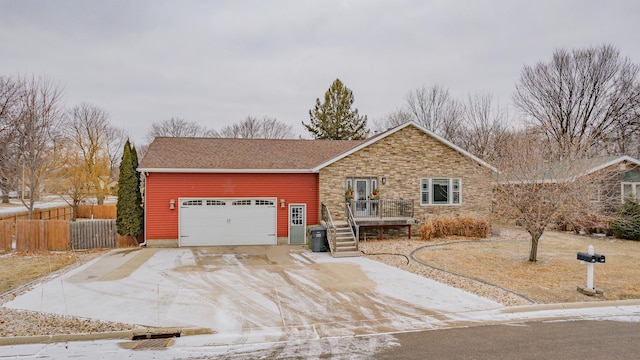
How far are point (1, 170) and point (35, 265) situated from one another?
10685 mm

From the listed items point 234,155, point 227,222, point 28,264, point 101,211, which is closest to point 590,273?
point 227,222

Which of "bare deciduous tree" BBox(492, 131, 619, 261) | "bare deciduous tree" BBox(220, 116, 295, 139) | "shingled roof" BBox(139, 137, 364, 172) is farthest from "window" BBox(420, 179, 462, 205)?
"bare deciduous tree" BBox(220, 116, 295, 139)

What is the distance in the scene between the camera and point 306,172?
18469 mm

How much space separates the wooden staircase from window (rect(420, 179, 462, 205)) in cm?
480

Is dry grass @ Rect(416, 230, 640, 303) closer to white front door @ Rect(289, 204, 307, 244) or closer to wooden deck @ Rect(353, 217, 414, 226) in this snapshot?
wooden deck @ Rect(353, 217, 414, 226)

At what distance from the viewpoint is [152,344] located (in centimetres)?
654

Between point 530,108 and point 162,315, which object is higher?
point 530,108

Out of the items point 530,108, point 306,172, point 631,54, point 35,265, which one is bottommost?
point 35,265

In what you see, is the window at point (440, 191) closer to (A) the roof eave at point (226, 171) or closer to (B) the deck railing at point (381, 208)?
(B) the deck railing at point (381, 208)

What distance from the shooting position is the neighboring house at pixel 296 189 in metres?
17.4

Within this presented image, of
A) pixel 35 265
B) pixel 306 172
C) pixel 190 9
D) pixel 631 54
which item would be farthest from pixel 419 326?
pixel 631 54

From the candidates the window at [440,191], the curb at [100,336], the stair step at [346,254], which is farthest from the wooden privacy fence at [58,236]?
the window at [440,191]

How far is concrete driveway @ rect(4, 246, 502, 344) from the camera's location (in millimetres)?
7426

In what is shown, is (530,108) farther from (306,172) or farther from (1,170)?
(1,170)
